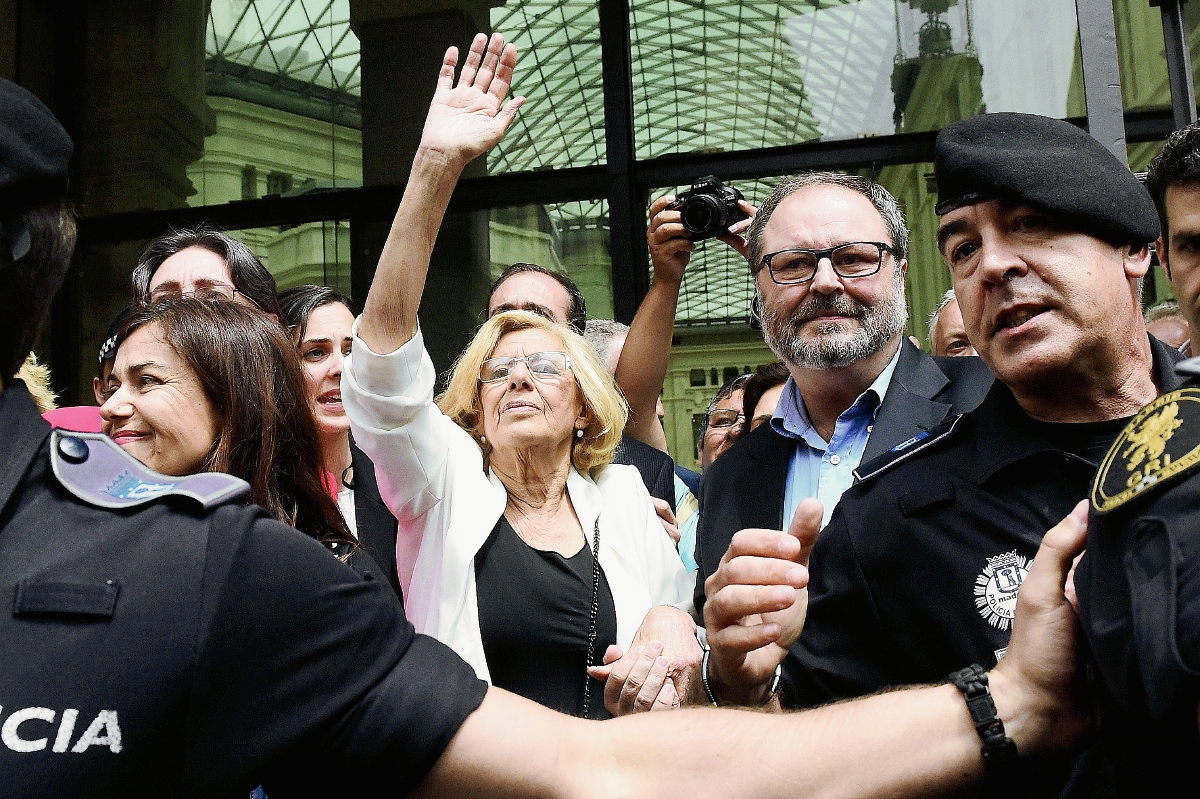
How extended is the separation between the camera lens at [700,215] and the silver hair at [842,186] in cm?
21

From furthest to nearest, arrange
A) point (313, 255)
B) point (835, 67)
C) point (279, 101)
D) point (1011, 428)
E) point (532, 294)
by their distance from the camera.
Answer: point (279, 101) → point (313, 255) → point (835, 67) → point (532, 294) → point (1011, 428)

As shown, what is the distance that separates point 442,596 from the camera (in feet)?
7.97

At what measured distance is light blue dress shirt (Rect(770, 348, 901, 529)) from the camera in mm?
2623

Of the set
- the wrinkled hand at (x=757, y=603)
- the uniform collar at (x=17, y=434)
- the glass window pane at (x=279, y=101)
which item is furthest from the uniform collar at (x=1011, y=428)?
the glass window pane at (x=279, y=101)

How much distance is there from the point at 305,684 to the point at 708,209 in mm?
2286

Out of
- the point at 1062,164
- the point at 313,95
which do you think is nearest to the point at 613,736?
the point at 1062,164

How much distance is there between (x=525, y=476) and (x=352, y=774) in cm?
168

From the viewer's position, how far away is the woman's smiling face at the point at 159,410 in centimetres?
214

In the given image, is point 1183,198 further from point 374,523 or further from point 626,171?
point 626,171

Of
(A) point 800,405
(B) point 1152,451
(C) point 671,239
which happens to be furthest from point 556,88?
(B) point 1152,451

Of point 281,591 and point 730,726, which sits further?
point 730,726

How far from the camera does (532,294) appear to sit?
11.6 ft

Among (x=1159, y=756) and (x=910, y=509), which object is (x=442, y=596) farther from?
(x=1159, y=756)

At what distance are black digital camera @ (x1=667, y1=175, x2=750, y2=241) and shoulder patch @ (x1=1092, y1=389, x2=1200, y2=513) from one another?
204cm
